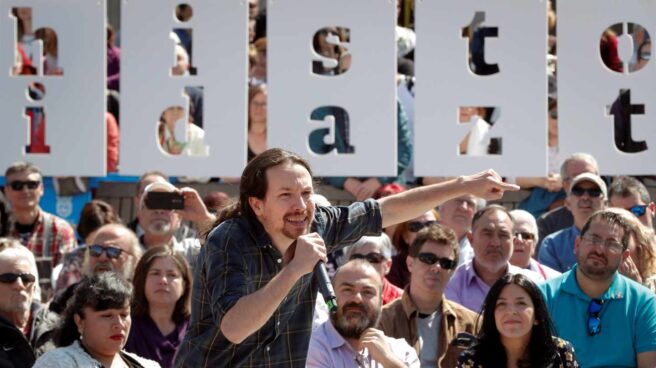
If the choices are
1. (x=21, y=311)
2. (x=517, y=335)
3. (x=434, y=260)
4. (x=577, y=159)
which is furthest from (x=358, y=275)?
(x=577, y=159)

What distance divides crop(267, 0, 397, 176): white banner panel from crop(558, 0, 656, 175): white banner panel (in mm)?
1373

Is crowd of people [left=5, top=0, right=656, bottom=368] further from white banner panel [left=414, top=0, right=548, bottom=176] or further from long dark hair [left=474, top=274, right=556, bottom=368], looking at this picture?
white banner panel [left=414, top=0, right=548, bottom=176]

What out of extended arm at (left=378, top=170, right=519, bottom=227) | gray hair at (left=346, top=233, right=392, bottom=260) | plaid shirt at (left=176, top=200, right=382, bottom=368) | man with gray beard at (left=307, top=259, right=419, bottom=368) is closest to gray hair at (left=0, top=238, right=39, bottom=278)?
man with gray beard at (left=307, top=259, right=419, bottom=368)

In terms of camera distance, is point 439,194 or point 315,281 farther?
point 439,194

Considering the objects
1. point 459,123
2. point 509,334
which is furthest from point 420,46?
point 509,334

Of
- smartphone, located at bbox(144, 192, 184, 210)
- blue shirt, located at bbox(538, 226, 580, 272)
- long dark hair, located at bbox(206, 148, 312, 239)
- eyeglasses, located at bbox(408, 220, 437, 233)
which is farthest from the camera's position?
eyeglasses, located at bbox(408, 220, 437, 233)

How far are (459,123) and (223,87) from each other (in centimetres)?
188

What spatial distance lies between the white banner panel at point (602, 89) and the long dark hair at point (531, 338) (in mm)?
3486

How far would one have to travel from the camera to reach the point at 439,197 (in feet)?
19.8

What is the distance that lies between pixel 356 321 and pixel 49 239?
11.0 feet

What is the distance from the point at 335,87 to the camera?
11.0 metres

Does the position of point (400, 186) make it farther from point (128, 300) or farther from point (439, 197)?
point (439, 197)

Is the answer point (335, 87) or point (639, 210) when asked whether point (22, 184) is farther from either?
point (639, 210)

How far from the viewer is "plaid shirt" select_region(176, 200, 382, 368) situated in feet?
18.1
